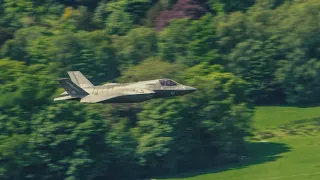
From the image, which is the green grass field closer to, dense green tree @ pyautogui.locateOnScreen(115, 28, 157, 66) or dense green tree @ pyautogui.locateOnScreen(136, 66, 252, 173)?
dense green tree @ pyautogui.locateOnScreen(136, 66, 252, 173)

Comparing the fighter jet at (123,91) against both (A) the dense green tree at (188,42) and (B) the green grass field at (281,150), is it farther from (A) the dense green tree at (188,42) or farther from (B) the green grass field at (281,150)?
(A) the dense green tree at (188,42)

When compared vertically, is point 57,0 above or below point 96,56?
above

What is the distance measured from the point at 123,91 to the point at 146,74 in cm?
2223

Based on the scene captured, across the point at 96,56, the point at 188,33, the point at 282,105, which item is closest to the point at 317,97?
the point at 282,105

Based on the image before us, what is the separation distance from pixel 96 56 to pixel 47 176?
85.1 feet

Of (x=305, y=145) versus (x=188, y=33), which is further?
(x=188, y=33)

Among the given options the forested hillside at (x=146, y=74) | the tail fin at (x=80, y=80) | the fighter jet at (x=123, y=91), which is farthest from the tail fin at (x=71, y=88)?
the forested hillside at (x=146, y=74)

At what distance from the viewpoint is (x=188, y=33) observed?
13088 centimetres

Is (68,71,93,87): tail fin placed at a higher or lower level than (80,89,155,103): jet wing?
higher

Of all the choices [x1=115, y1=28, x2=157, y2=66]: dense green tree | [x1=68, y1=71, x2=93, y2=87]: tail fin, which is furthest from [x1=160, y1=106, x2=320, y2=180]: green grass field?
[x1=68, y1=71, x2=93, y2=87]: tail fin

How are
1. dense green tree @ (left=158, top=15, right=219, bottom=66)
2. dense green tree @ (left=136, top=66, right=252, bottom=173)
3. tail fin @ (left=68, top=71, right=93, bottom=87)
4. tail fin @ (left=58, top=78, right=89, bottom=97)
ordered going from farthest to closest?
1. dense green tree @ (left=158, top=15, right=219, bottom=66)
2. dense green tree @ (left=136, top=66, right=252, bottom=173)
3. tail fin @ (left=68, top=71, right=93, bottom=87)
4. tail fin @ (left=58, top=78, right=89, bottom=97)

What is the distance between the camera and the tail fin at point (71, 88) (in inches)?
3398

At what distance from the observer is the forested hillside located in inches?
4080

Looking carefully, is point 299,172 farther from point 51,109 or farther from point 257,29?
point 257,29
